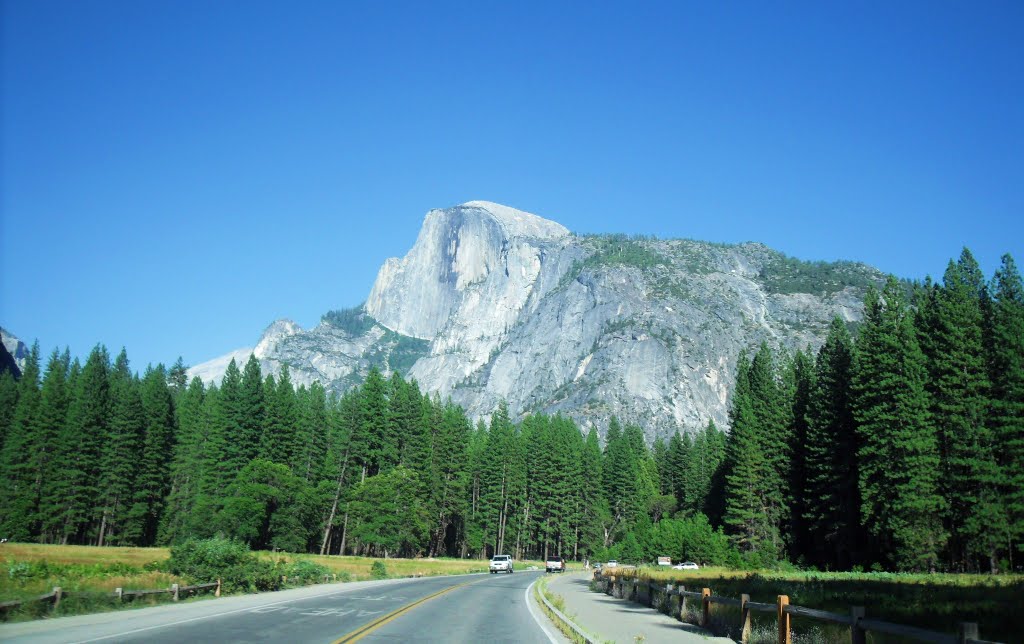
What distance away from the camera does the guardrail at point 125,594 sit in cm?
1765

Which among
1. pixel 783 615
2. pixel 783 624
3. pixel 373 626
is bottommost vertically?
pixel 373 626

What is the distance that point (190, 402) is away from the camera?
88.9 meters

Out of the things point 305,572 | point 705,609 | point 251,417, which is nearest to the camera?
point 705,609

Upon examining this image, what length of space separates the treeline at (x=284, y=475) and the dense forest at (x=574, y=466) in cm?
27

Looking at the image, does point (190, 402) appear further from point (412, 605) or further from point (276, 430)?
point (412, 605)

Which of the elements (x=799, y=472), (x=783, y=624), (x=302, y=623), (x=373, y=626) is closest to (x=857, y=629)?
(x=783, y=624)

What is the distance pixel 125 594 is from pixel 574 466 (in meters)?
85.7

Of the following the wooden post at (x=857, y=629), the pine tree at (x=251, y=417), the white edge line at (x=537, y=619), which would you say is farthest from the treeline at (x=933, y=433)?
the pine tree at (x=251, y=417)

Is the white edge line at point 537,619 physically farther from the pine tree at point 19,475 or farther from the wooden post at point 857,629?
the pine tree at point 19,475

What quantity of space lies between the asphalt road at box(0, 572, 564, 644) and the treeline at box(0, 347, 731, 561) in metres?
45.3

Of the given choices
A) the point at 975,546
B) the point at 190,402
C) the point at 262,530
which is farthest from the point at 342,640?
the point at 190,402

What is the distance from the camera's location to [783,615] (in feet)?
48.6

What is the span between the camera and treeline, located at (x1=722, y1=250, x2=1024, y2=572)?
4069 centimetres

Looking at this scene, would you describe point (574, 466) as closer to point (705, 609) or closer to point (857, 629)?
point (705, 609)
